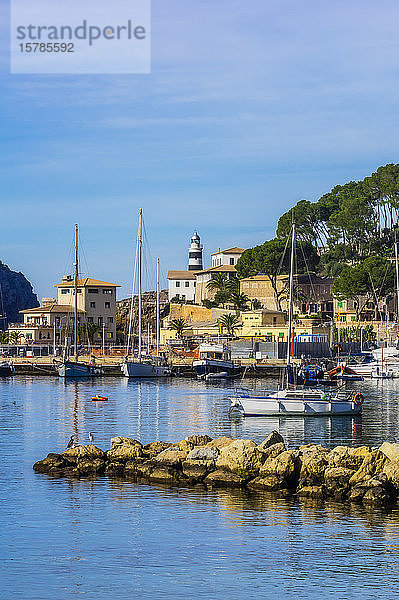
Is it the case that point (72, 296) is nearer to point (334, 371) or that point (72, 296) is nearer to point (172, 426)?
point (334, 371)

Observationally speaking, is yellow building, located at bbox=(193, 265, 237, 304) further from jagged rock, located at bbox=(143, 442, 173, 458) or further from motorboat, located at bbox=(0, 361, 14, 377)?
jagged rock, located at bbox=(143, 442, 173, 458)

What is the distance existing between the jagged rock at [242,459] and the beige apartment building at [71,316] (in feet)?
Result: 315

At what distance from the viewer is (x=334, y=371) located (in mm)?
77438

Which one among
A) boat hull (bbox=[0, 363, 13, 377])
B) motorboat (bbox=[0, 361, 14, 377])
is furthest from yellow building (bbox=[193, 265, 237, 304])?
boat hull (bbox=[0, 363, 13, 377])

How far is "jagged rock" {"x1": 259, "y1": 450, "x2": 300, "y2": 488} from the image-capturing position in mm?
28234

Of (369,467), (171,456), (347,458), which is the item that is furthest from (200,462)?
(369,467)

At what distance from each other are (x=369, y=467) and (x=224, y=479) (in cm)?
456

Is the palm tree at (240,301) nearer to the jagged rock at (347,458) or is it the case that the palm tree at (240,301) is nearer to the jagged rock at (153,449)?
the jagged rock at (153,449)

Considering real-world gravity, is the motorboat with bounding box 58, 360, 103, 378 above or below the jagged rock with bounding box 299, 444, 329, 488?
above

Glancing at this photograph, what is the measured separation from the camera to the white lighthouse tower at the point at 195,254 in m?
174

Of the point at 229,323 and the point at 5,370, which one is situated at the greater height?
the point at 229,323

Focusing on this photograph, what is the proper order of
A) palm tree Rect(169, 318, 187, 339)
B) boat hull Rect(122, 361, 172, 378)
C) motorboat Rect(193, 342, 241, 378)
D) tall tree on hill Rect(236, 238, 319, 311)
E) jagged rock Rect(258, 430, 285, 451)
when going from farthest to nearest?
tall tree on hill Rect(236, 238, 319, 311)
palm tree Rect(169, 318, 187, 339)
motorboat Rect(193, 342, 241, 378)
boat hull Rect(122, 361, 172, 378)
jagged rock Rect(258, 430, 285, 451)

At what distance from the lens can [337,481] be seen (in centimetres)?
2733

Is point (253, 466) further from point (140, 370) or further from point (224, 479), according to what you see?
point (140, 370)
